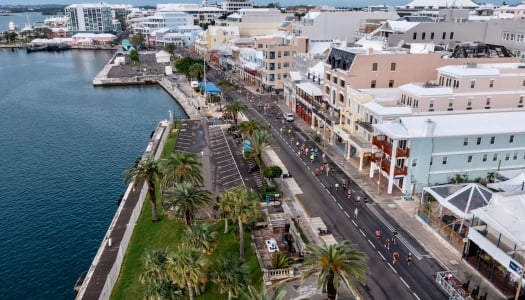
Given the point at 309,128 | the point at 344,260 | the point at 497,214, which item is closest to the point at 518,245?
the point at 497,214

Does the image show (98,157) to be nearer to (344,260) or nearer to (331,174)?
(331,174)

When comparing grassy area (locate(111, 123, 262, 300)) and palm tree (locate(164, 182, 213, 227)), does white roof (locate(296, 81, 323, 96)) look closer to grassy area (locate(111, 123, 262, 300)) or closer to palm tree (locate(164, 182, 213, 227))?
grassy area (locate(111, 123, 262, 300))

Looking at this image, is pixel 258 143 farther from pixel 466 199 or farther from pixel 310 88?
pixel 310 88

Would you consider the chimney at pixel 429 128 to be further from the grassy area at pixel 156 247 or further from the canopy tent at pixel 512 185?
the grassy area at pixel 156 247

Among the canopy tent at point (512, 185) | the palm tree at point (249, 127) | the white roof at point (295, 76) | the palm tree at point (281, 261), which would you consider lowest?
the palm tree at point (281, 261)

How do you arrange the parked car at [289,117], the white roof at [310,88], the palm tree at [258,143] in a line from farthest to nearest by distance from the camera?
the parked car at [289,117]
the white roof at [310,88]
the palm tree at [258,143]

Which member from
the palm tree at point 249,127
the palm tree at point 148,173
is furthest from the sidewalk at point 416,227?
the palm tree at point 148,173

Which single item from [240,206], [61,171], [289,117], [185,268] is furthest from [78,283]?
[289,117]
